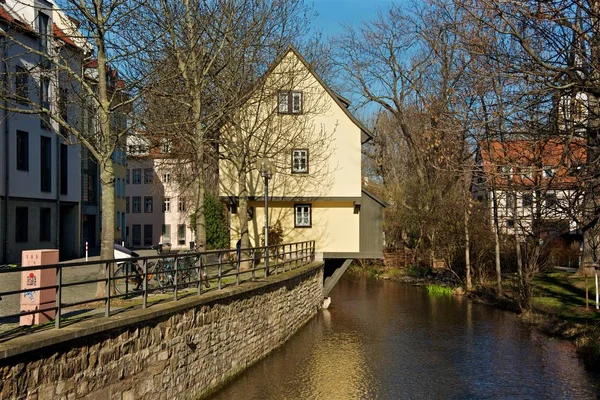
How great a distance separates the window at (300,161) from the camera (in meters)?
27.5

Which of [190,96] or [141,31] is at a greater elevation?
[141,31]

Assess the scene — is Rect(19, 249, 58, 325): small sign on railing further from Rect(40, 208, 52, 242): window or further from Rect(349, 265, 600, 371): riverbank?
Rect(40, 208, 52, 242): window

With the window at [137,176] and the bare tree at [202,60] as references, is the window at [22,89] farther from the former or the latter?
the window at [137,176]

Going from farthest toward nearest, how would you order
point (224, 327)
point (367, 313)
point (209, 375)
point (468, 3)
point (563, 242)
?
point (563, 242), point (367, 313), point (224, 327), point (209, 375), point (468, 3)

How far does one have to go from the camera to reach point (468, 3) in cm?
1149

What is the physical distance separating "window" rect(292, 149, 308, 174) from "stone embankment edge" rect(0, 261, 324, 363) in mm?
Answer: 12417

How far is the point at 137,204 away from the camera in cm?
6569

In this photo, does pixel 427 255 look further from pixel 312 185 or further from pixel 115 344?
pixel 115 344

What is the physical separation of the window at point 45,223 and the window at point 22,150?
2511 mm

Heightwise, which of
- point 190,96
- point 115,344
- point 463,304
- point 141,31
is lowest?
point 463,304

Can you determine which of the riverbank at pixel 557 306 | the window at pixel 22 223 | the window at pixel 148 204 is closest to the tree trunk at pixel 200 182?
the riverbank at pixel 557 306

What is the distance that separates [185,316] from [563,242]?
3153 centimetres

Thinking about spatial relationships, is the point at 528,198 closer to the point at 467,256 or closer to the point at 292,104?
the point at 292,104

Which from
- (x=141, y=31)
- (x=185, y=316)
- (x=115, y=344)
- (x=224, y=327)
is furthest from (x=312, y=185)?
(x=115, y=344)
